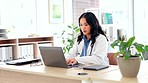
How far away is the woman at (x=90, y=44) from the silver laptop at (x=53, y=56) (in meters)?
0.17

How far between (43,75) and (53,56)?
215 millimetres

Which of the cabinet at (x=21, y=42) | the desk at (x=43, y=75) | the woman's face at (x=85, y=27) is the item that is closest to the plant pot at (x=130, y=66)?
the desk at (x=43, y=75)

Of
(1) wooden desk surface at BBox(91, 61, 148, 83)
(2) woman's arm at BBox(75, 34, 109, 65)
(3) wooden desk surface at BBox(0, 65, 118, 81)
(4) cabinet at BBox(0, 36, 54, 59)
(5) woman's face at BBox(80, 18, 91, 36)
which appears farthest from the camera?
(4) cabinet at BBox(0, 36, 54, 59)

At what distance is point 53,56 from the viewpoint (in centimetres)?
224

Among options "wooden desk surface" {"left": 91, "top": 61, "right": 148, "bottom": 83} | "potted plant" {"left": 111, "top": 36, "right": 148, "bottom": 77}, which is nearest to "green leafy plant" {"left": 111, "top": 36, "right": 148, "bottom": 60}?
"potted plant" {"left": 111, "top": 36, "right": 148, "bottom": 77}

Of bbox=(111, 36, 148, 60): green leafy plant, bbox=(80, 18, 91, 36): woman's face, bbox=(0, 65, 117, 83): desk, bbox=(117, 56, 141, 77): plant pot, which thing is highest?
bbox=(80, 18, 91, 36): woman's face

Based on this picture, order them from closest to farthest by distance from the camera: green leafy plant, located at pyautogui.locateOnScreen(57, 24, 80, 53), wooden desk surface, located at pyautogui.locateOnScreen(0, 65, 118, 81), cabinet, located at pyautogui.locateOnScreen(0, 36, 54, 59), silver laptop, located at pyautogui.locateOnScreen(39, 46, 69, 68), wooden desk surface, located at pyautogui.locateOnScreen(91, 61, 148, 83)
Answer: wooden desk surface, located at pyautogui.locateOnScreen(91, 61, 148, 83) → wooden desk surface, located at pyautogui.locateOnScreen(0, 65, 118, 81) → silver laptop, located at pyautogui.locateOnScreen(39, 46, 69, 68) → cabinet, located at pyautogui.locateOnScreen(0, 36, 54, 59) → green leafy plant, located at pyautogui.locateOnScreen(57, 24, 80, 53)

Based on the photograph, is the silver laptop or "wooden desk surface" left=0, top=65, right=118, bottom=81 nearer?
"wooden desk surface" left=0, top=65, right=118, bottom=81

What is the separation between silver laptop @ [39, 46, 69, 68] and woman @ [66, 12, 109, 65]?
17 cm

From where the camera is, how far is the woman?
248 cm

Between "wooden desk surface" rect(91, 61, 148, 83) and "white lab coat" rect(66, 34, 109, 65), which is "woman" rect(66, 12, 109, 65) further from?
"wooden desk surface" rect(91, 61, 148, 83)

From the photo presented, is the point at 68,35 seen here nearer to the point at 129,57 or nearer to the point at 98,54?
the point at 98,54

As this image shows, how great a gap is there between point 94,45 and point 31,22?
250 centimetres

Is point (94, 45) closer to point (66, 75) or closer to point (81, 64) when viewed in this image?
point (81, 64)
